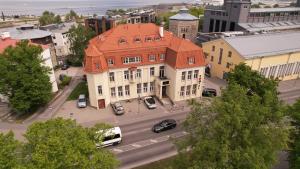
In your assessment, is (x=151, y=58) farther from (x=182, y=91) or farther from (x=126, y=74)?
(x=182, y=91)

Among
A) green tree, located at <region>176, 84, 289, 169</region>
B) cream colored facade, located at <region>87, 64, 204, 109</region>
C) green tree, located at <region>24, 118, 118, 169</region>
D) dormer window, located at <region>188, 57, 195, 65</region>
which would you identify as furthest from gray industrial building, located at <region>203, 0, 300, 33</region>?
green tree, located at <region>24, 118, 118, 169</region>

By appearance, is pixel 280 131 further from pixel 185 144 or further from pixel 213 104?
pixel 185 144

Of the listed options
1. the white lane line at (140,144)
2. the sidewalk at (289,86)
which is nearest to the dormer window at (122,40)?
the white lane line at (140,144)

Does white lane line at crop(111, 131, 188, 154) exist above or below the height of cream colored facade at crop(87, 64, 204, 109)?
below

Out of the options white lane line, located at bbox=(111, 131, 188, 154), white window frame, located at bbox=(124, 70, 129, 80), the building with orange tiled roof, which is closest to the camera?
white lane line, located at bbox=(111, 131, 188, 154)

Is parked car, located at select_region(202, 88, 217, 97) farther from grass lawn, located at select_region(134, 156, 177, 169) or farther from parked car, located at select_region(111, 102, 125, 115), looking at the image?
grass lawn, located at select_region(134, 156, 177, 169)

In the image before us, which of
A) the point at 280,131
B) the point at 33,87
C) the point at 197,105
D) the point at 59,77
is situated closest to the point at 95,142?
the point at 197,105
